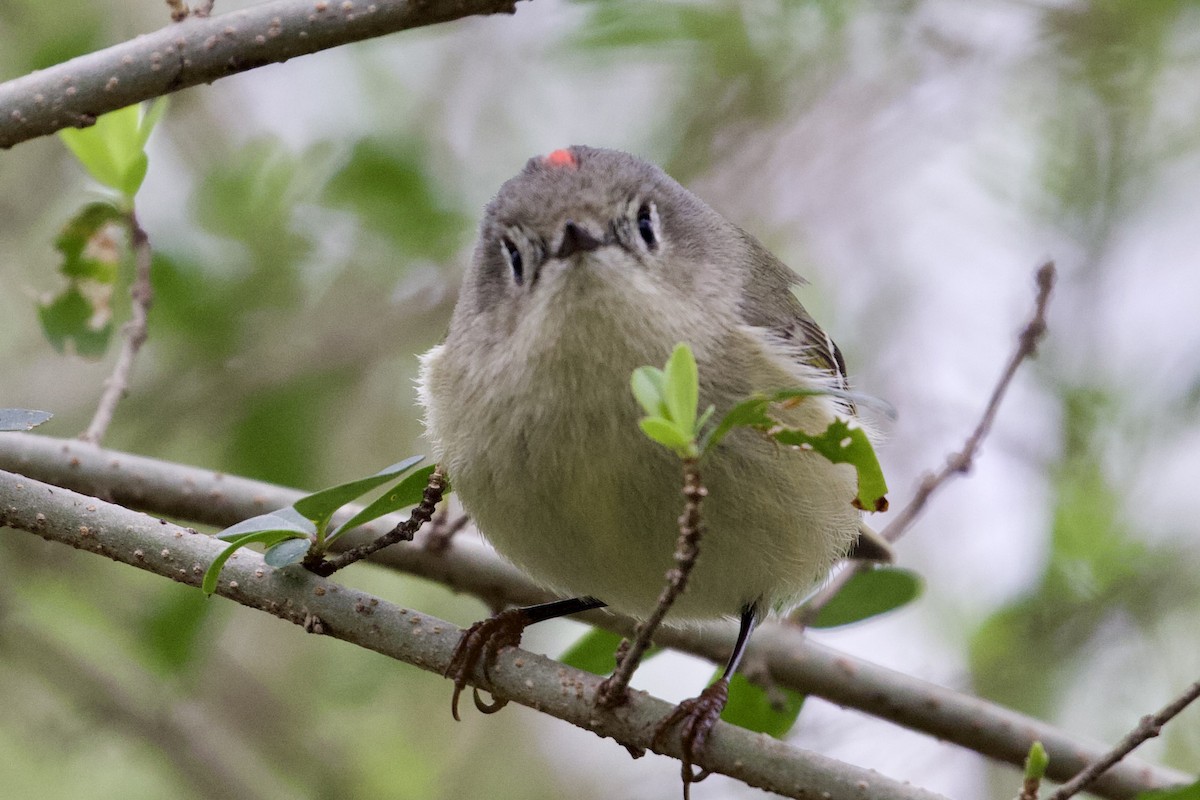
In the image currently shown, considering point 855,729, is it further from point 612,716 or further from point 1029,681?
point 612,716

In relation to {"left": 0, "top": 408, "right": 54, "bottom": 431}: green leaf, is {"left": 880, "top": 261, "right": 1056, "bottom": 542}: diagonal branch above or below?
above

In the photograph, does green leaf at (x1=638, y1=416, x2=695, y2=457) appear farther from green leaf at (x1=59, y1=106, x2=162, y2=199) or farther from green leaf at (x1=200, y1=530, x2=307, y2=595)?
green leaf at (x1=59, y1=106, x2=162, y2=199)

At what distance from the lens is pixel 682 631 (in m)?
3.37

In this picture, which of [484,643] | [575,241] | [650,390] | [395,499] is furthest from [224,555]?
[575,241]

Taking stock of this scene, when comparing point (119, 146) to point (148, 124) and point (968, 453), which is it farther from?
point (968, 453)

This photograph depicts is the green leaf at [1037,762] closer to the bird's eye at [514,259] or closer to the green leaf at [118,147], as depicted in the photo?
the bird's eye at [514,259]

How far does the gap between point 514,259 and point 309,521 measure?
75 centimetres

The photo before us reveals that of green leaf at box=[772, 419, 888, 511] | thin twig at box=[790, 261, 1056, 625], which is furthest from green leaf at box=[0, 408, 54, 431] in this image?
thin twig at box=[790, 261, 1056, 625]

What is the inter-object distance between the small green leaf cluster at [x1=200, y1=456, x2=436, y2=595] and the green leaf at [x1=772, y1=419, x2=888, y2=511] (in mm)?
622

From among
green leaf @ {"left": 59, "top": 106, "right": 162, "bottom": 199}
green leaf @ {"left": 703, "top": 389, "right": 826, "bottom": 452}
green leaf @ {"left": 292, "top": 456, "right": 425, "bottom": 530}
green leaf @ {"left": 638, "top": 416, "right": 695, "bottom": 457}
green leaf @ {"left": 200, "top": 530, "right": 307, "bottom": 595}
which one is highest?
green leaf @ {"left": 59, "top": 106, "right": 162, "bottom": 199}

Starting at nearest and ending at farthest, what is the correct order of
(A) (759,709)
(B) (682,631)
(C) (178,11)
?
(C) (178,11) → (A) (759,709) → (B) (682,631)

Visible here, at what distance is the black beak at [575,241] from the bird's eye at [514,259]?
194 millimetres

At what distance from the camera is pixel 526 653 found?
7.68ft

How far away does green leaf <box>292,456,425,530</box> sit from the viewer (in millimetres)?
1982
